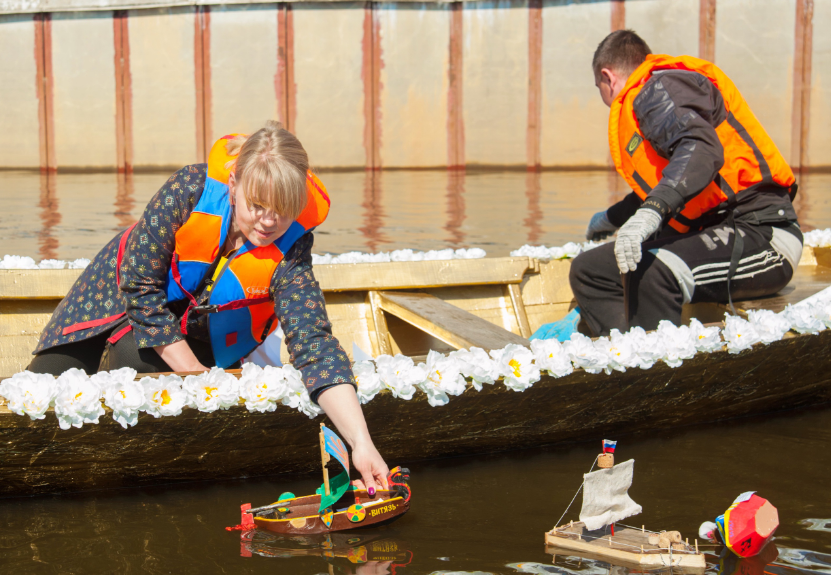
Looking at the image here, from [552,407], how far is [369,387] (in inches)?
30.0

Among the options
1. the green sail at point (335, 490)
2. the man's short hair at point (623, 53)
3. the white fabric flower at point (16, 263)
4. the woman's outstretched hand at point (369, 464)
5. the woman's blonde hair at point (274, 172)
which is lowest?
the green sail at point (335, 490)

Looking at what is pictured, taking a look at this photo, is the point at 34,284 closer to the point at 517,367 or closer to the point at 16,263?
the point at 16,263

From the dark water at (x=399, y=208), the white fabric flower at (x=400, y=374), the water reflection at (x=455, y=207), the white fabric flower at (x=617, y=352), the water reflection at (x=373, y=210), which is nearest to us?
the white fabric flower at (x=400, y=374)

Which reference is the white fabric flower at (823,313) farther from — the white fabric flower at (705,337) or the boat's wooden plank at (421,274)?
the boat's wooden plank at (421,274)

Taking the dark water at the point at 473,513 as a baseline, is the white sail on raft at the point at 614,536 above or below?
above

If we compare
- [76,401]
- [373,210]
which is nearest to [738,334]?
[76,401]

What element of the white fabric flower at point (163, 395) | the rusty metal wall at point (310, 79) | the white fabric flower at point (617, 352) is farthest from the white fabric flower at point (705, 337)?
the rusty metal wall at point (310, 79)

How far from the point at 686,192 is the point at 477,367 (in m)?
1.16

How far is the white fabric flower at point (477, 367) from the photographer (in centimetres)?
280

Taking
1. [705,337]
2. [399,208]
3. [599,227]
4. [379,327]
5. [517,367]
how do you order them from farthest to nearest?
[399,208], [599,227], [379,327], [705,337], [517,367]

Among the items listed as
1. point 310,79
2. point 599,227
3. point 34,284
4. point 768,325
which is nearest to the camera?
point 768,325

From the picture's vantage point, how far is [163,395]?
8.09ft

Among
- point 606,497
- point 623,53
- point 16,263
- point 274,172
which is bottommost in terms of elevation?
point 606,497

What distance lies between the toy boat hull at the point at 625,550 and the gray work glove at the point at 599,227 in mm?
2409
